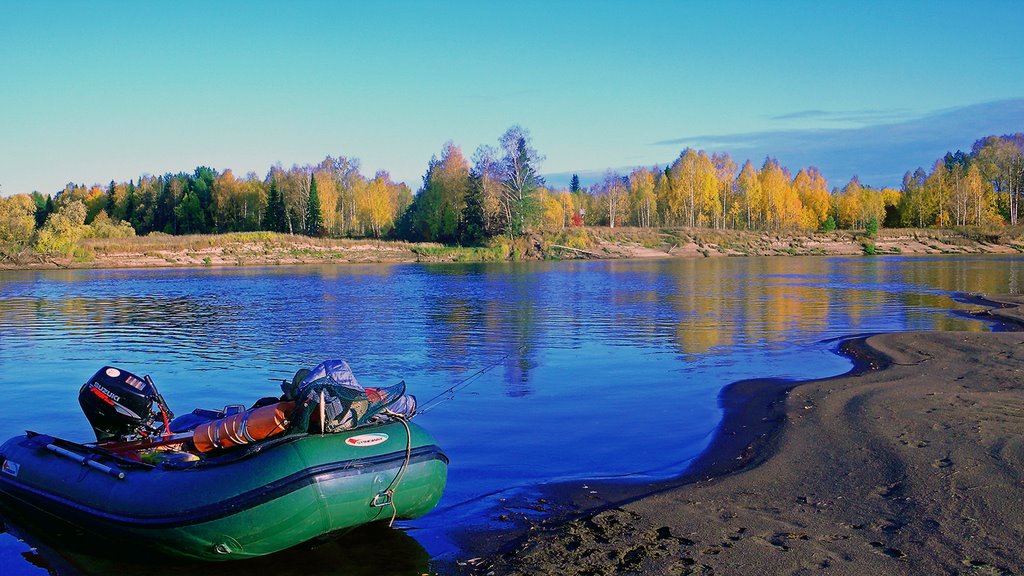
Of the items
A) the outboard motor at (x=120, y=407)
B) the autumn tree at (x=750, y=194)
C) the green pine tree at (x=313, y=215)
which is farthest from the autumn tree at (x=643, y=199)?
the outboard motor at (x=120, y=407)

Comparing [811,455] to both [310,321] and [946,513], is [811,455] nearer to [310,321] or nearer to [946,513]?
[946,513]

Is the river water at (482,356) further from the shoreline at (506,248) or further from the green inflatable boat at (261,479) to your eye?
the shoreline at (506,248)

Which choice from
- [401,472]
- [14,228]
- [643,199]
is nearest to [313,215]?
[14,228]

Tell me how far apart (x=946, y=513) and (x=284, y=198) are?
10599 centimetres

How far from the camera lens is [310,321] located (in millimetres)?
26156

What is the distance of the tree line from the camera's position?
8469cm

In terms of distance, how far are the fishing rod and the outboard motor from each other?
353 cm

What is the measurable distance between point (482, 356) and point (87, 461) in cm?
1120

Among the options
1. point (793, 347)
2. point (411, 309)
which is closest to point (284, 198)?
point (411, 309)

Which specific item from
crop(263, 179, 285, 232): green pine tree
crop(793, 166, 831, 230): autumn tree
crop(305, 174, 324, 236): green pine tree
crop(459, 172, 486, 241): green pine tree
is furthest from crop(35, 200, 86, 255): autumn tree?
crop(793, 166, 831, 230): autumn tree

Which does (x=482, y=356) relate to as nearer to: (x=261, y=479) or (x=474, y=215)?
(x=261, y=479)

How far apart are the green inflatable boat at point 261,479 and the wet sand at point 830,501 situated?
1166mm

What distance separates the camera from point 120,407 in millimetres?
8805

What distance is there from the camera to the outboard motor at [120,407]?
8805 mm
